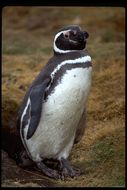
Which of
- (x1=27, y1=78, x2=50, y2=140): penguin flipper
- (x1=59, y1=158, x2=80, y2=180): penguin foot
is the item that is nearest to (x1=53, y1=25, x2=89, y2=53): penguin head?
(x1=27, y1=78, x2=50, y2=140): penguin flipper

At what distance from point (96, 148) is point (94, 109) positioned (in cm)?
99

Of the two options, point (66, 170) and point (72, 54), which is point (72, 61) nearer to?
point (72, 54)

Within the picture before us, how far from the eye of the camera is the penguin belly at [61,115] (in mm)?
4910

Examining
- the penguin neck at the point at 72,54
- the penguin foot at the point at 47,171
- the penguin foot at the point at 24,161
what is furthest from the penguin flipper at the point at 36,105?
the penguin foot at the point at 24,161

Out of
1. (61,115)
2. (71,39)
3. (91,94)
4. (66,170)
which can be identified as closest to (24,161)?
(66,170)

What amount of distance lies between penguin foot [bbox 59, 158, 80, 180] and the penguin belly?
110 millimetres

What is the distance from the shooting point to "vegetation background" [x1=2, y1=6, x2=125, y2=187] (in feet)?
16.8

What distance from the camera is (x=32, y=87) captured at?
509 cm

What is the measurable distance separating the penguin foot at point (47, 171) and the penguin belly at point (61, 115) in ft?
0.18

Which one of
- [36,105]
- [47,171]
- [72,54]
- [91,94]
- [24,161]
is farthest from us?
[91,94]

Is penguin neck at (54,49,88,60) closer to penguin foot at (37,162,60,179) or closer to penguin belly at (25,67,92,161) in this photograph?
penguin belly at (25,67,92,161)

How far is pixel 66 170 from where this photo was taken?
17.1 ft

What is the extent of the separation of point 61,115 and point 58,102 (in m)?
0.12

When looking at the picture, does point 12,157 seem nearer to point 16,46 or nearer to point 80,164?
point 80,164
